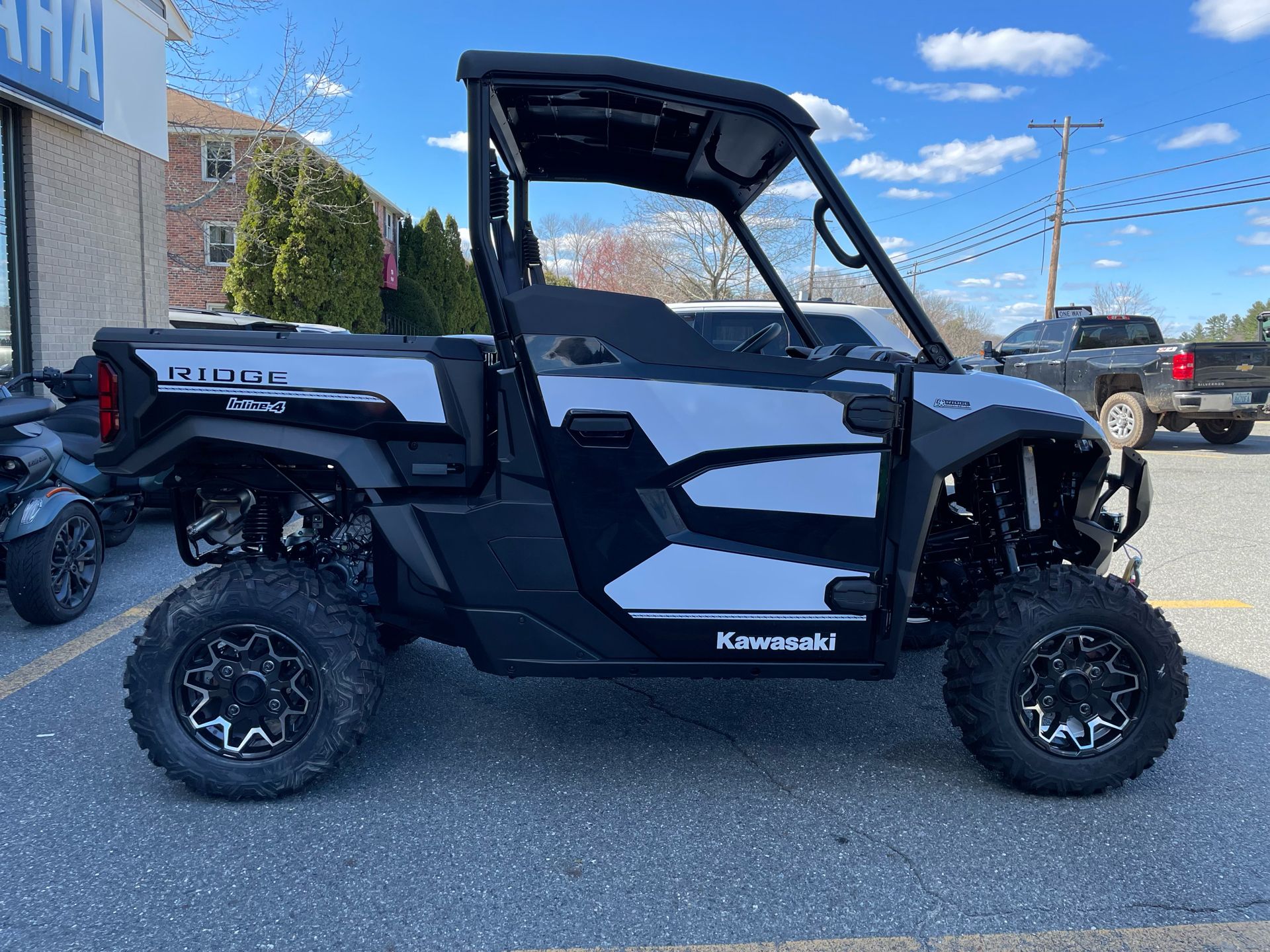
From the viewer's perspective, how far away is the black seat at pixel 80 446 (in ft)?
19.7

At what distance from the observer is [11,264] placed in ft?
31.1

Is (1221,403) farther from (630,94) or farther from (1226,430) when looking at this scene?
(630,94)

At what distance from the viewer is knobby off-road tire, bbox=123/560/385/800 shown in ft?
9.81

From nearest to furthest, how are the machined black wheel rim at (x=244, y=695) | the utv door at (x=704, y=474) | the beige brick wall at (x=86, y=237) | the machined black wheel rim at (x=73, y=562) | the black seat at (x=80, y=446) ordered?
the utv door at (x=704, y=474) < the machined black wheel rim at (x=244, y=695) < the machined black wheel rim at (x=73, y=562) < the black seat at (x=80, y=446) < the beige brick wall at (x=86, y=237)

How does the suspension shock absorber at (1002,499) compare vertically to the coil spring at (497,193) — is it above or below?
below

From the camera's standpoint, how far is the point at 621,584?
3.00m

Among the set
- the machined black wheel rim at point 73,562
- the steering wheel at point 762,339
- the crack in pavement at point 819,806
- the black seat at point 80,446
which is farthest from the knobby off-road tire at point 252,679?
the black seat at point 80,446

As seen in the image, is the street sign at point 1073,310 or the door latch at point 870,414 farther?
the street sign at point 1073,310

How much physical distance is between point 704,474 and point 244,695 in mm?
1672

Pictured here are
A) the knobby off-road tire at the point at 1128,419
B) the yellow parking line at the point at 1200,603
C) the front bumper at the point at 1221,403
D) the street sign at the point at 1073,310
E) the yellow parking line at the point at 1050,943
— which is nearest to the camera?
the yellow parking line at the point at 1050,943

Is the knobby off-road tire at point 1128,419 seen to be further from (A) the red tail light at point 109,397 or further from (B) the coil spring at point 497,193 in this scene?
(A) the red tail light at point 109,397

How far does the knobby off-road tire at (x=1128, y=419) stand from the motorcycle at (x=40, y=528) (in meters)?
12.8

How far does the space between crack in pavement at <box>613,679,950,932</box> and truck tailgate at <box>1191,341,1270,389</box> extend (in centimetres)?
1176

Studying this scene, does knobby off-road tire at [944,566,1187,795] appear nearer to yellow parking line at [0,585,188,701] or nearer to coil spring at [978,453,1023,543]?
coil spring at [978,453,1023,543]
